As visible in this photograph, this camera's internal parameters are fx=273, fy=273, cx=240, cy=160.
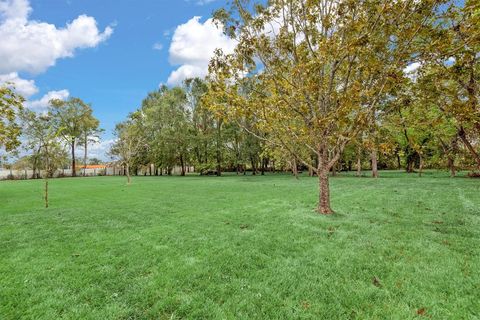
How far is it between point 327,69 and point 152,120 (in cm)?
3296

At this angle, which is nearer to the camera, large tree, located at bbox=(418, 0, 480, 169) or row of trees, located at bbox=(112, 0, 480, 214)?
large tree, located at bbox=(418, 0, 480, 169)

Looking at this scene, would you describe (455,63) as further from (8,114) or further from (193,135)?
(193,135)

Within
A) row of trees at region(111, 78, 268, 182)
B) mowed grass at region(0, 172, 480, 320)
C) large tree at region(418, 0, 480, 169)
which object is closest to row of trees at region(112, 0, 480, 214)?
large tree at region(418, 0, 480, 169)

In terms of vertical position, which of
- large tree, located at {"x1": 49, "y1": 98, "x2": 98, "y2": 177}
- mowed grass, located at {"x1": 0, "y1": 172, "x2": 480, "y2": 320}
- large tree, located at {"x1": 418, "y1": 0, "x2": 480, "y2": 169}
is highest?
large tree, located at {"x1": 49, "y1": 98, "x2": 98, "y2": 177}

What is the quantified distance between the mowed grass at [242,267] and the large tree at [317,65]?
2803 mm

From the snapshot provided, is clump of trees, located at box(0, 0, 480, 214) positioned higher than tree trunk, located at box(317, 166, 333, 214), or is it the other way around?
clump of trees, located at box(0, 0, 480, 214)

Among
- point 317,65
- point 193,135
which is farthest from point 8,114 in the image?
point 193,135

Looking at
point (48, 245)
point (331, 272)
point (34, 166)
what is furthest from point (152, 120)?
point (331, 272)

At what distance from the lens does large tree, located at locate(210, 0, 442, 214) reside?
7031mm

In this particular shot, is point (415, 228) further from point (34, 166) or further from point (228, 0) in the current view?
point (34, 166)

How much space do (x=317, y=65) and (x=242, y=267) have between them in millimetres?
5559

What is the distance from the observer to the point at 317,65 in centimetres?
730

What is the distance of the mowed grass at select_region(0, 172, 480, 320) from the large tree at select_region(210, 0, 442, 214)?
280cm

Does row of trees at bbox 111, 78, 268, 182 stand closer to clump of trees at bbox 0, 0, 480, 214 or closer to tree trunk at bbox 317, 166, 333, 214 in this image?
clump of trees at bbox 0, 0, 480, 214
